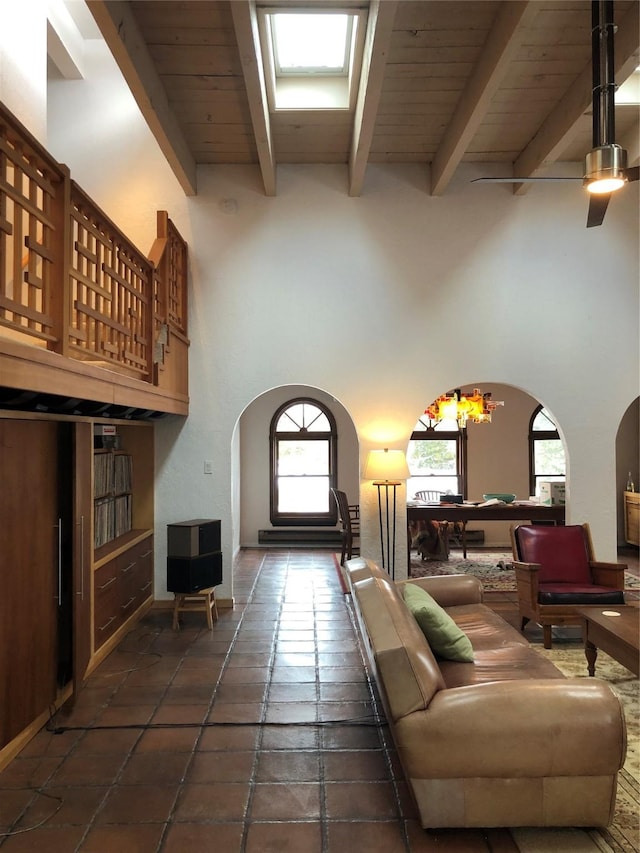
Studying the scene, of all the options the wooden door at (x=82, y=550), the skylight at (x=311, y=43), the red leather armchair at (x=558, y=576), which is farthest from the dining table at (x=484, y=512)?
the skylight at (x=311, y=43)

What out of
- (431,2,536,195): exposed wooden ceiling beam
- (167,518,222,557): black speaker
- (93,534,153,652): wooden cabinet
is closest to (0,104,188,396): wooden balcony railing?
(167,518,222,557): black speaker

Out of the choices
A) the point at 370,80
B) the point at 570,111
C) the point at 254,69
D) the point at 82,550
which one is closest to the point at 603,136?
the point at 370,80

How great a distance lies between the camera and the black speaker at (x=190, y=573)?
480cm

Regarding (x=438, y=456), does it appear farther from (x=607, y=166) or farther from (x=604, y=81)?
(x=607, y=166)

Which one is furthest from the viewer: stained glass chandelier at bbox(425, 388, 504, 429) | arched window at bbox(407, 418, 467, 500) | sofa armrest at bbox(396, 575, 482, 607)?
arched window at bbox(407, 418, 467, 500)

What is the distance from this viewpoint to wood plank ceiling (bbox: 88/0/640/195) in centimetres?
362

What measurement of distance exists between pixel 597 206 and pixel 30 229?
307 cm

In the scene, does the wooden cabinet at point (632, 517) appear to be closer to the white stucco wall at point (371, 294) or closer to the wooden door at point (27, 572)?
the white stucco wall at point (371, 294)

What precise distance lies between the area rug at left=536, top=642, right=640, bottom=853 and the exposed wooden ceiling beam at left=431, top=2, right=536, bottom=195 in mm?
4051

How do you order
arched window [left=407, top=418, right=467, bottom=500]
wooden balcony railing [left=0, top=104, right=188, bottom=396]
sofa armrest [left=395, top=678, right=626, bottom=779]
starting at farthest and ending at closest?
1. arched window [left=407, top=418, right=467, bottom=500]
2. wooden balcony railing [left=0, top=104, right=188, bottom=396]
3. sofa armrest [left=395, top=678, right=626, bottom=779]

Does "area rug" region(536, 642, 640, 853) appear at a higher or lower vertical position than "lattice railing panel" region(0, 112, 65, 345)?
lower

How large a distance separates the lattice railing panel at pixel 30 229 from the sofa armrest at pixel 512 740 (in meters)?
2.29

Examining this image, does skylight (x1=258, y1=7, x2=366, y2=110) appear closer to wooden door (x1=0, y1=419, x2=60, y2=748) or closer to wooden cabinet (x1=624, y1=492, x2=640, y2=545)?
wooden door (x1=0, y1=419, x2=60, y2=748)

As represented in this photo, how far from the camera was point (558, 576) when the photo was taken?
16.0ft
